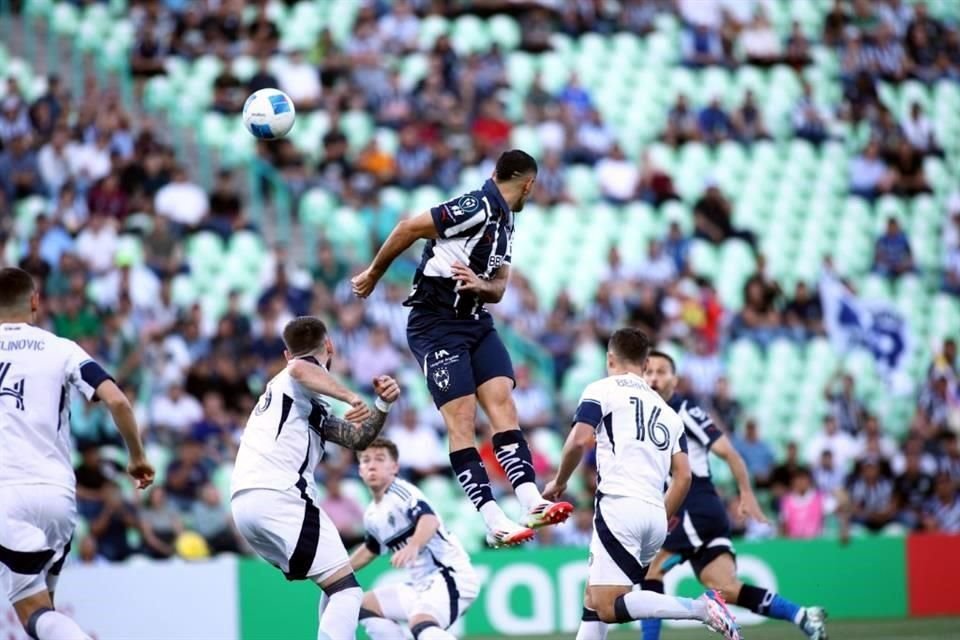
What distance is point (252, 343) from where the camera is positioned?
1839 cm

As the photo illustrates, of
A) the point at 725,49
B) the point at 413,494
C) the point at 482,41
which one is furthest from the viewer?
the point at 725,49

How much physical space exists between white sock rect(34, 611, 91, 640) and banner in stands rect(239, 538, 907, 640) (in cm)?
641

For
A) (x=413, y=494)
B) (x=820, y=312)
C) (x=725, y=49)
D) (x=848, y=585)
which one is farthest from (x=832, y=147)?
(x=413, y=494)

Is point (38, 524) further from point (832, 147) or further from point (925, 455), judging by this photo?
point (832, 147)

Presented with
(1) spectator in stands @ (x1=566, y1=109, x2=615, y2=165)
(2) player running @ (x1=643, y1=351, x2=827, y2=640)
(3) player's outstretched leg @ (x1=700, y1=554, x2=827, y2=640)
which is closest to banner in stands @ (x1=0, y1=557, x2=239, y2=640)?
(2) player running @ (x1=643, y1=351, x2=827, y2=640)

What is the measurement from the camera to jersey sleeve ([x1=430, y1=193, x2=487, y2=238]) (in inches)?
402

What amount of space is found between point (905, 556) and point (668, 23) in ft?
36.3

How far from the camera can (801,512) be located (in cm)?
1858

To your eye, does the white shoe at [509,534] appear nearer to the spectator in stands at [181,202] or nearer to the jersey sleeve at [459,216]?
the jersey sleeve at [459,216]

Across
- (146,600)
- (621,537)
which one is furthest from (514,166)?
(146,600)

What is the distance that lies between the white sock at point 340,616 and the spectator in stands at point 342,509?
6.77m

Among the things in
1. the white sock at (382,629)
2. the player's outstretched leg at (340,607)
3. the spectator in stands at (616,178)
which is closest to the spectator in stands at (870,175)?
the spectator in stands at (616,178)

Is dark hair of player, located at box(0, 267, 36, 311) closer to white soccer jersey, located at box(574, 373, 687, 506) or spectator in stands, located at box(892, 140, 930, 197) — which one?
white soccer jersey, located at box(574, 373, 687, 506)

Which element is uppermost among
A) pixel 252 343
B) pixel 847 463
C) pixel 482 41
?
pixel 482 41
